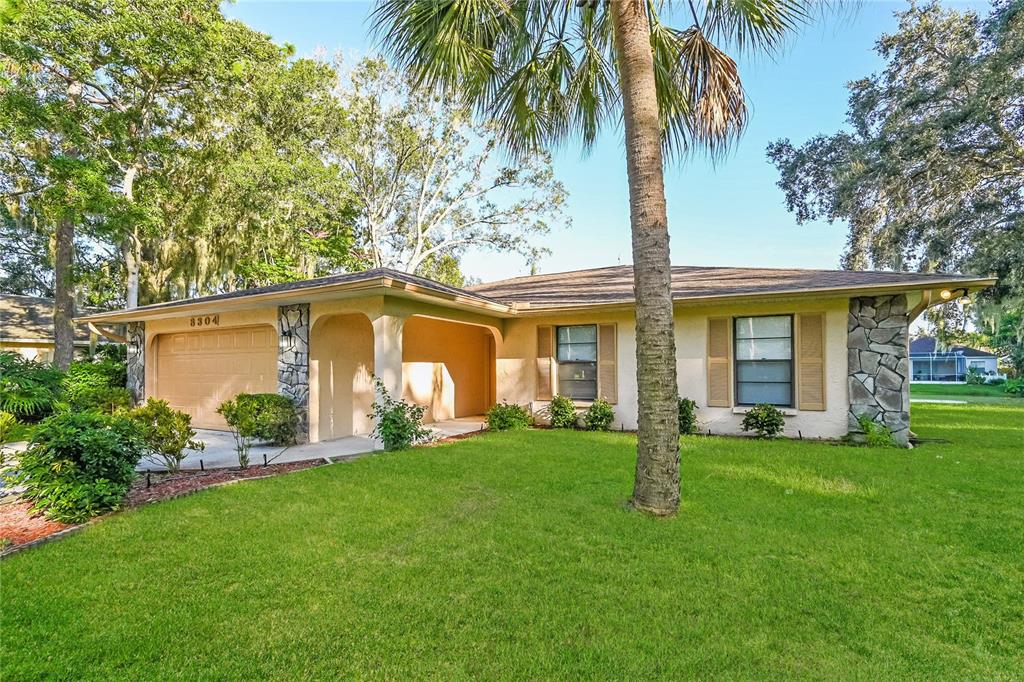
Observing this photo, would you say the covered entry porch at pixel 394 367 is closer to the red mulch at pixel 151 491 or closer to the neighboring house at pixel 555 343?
the neighboring house at pixel 555 343

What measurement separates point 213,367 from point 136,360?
271 cm

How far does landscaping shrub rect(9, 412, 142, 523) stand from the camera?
4.21 metres

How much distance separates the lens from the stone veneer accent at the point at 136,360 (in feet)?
37.1

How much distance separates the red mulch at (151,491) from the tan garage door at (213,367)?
10.0ft

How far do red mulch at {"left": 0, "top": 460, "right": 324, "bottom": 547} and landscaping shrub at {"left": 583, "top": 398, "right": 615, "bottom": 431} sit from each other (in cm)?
497

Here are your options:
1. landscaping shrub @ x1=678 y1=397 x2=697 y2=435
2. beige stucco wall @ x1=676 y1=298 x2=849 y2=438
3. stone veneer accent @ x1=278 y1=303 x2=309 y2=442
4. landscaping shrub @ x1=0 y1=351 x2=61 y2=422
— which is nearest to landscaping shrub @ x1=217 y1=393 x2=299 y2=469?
stone veneer accent @ x1=278 y1=303 x2=309 y2=442

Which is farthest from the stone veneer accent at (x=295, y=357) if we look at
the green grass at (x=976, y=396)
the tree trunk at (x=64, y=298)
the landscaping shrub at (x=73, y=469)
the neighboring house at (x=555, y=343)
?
the green grass at (x=976, y=396)

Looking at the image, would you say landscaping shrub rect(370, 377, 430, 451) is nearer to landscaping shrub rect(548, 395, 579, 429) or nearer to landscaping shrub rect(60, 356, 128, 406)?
landscaping shrub rect(548, 395, 579, 429)

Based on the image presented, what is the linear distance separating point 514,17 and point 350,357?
21.0 ft

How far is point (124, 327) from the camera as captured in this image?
1248 cm

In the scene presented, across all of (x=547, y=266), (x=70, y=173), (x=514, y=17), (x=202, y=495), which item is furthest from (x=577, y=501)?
(x=547, y=266)

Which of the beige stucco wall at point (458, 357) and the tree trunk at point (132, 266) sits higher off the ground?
the tree trunk at point (132, 266)

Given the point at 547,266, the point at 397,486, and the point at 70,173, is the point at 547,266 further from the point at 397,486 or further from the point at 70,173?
the point at 397,486

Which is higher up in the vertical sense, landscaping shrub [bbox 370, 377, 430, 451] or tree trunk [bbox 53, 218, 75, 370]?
tree trunk [bbox 53, 218, 75, 370]
